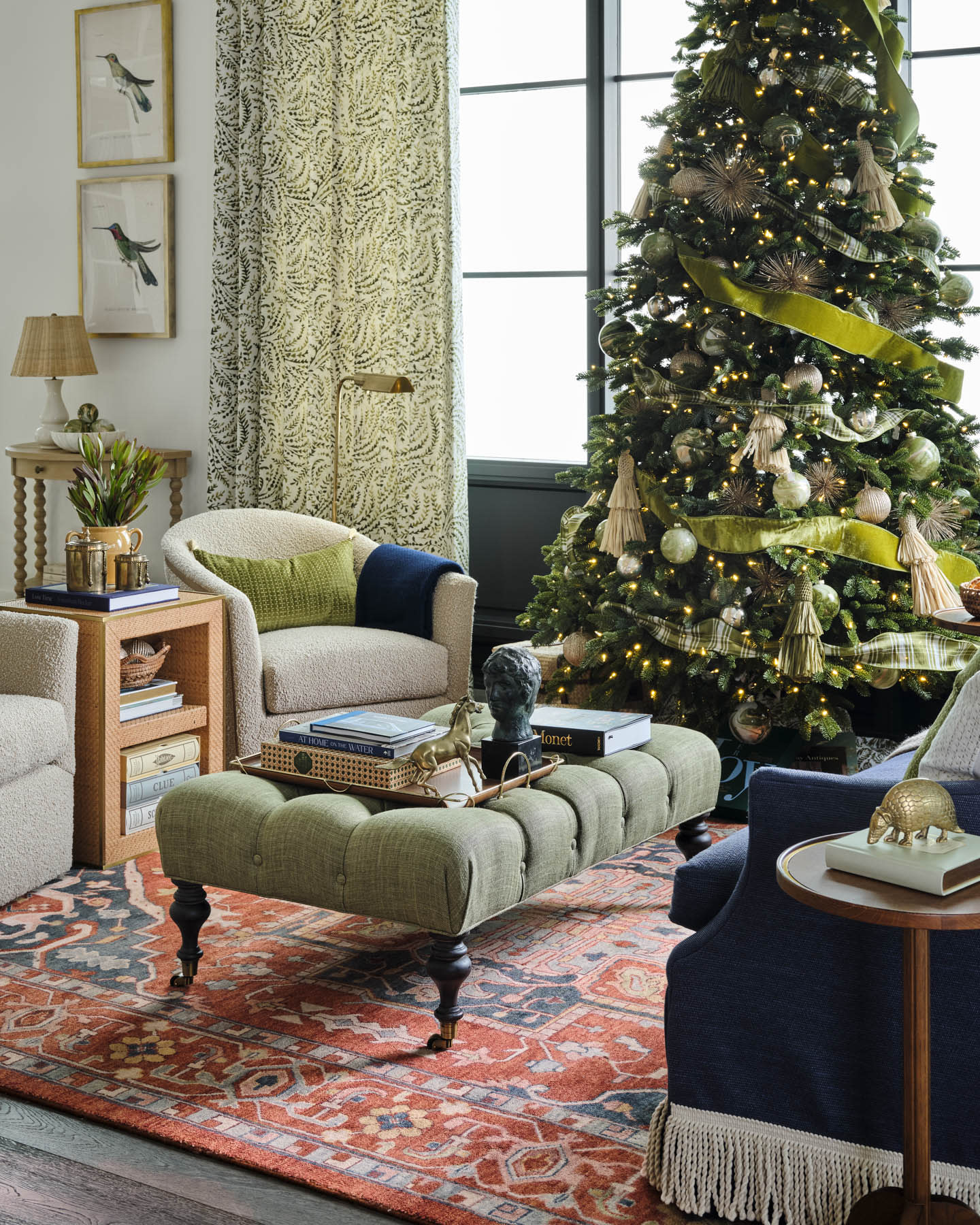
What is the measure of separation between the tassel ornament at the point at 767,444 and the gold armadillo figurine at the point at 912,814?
2243 mm

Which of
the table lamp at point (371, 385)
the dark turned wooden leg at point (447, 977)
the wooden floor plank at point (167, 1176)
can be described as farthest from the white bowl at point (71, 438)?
the wooden floor plank at point (167, 1176)

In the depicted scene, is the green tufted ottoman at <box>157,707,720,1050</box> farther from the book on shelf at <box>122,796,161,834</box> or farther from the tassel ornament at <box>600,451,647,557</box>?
the tassel ornament at <box>600,451,647,557</box>

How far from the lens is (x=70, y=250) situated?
6.59m

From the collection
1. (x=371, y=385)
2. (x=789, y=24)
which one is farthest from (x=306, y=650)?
(x=789, y=24)

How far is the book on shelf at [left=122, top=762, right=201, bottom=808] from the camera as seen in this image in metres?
3.82

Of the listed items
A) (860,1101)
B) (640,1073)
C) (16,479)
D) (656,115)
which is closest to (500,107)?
(656,115)

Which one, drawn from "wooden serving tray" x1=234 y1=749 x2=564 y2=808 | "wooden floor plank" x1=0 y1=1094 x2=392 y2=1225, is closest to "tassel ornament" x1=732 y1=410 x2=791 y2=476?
"wooden serving tray" x1=234 y1=749 x2=564 y2=808

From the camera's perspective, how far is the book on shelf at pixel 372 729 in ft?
9.70

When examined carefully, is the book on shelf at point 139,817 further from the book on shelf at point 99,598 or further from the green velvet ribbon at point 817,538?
the green velvet ribbon at point 817,538

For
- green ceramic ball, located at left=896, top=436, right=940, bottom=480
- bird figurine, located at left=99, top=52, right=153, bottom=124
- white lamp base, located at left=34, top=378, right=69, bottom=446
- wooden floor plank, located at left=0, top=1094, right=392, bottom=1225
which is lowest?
wooden floor plank, located at left=0, top=1094, right=392, bottom=1225

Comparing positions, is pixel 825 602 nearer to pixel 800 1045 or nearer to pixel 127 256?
pixel 800 1045

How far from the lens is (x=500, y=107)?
581 cm

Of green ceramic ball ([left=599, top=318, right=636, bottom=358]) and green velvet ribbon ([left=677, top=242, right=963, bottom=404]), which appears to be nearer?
green velvet ribbon ([left=677, top=242, right=963, bottom=404])

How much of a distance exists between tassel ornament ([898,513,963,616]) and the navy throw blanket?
1504 mm
